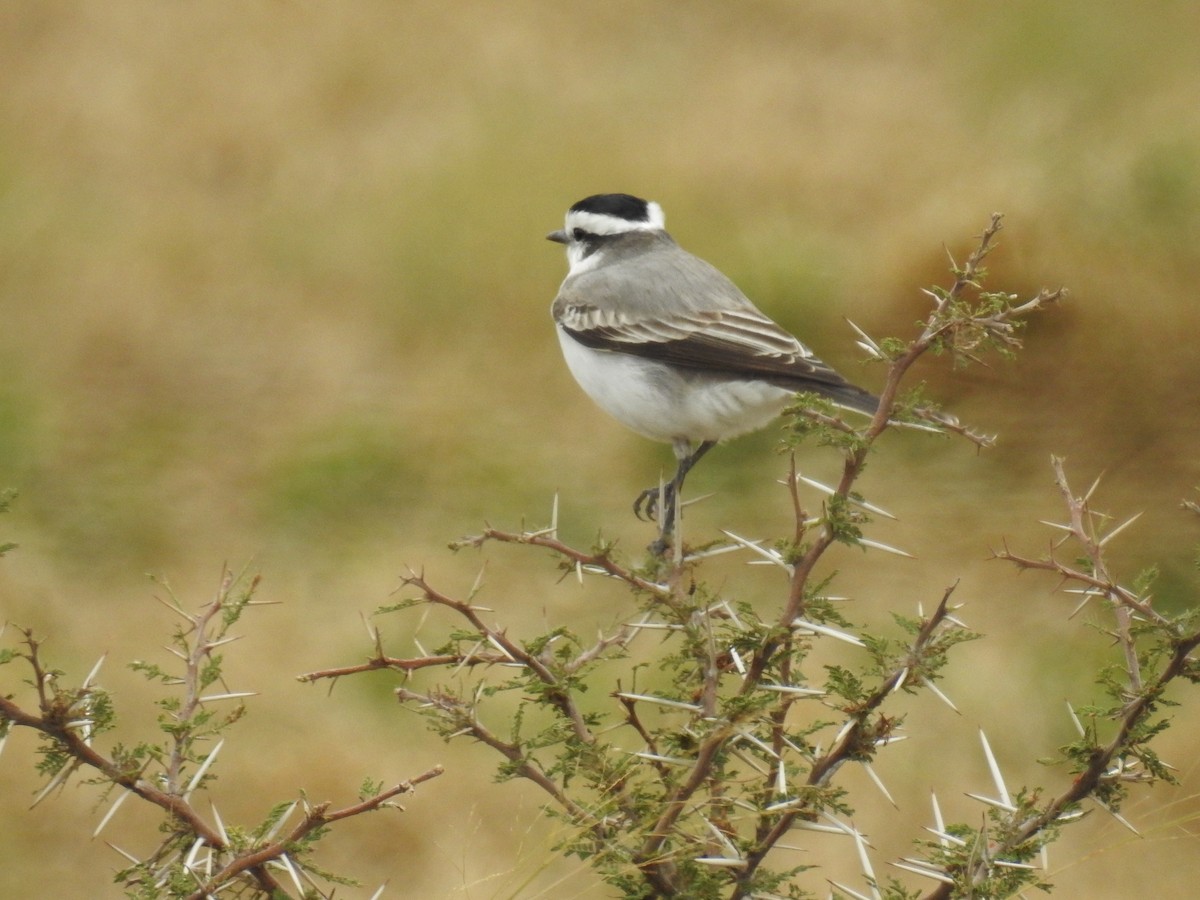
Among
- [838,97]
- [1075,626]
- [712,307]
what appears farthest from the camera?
[838,97]

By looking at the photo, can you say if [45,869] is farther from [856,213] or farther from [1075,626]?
[856,213]

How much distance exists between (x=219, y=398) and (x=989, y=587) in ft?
15.3

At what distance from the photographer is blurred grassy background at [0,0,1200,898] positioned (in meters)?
6.77

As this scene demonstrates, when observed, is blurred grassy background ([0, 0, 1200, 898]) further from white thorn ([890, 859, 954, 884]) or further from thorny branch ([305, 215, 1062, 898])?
white thorn ([890, 859, 954, 884])

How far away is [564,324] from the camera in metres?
6.12

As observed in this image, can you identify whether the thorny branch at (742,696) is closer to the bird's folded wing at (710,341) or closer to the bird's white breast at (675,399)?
the bird's folded wing at (710,341)

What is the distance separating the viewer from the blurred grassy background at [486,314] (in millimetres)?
6773

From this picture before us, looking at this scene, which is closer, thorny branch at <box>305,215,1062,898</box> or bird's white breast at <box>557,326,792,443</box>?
thorny branch at <box>305,215,1062,898</box>

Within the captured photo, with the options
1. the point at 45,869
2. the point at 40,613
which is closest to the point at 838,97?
the point at 40,613

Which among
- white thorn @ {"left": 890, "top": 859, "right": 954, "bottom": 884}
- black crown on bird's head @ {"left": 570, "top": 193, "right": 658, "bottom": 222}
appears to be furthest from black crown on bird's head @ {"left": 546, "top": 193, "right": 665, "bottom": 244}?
white thorn @ {"left": 890, "top": 859, "right": 954, "bottom": 884}

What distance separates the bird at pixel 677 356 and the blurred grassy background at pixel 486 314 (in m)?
1.57

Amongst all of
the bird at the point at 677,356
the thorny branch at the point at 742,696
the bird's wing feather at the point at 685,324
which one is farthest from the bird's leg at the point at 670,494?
the thorny branch at the point at 742,696

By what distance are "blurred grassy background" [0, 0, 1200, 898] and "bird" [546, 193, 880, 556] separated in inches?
61.8

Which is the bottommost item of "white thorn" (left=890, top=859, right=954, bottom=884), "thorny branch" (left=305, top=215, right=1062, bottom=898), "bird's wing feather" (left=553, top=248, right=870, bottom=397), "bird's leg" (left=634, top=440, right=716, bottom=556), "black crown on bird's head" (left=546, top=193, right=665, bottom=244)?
"white thorn" (left=890, top=859, right=954, bottom=884)
